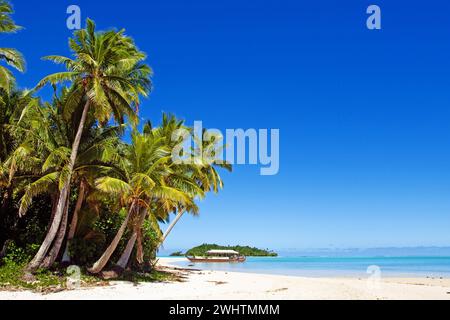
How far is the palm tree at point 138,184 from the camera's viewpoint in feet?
56.5

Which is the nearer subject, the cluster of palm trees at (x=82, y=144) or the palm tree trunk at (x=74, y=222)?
the cluster of palm trees at (x=82, y=144)

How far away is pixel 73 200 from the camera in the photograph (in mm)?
20375

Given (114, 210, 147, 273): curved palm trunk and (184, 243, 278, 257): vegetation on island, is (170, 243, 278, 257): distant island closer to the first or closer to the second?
(184, 243, 278, 257): vegetation on island

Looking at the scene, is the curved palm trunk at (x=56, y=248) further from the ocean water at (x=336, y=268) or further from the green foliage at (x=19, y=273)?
the ocean water at (x=336, y=268)

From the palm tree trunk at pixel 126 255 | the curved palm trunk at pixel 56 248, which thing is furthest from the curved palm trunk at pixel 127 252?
the curved palm trunk at pixel 56 248

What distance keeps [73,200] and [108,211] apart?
1.83 meters

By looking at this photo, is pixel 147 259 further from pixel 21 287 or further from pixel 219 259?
pixel 219 259

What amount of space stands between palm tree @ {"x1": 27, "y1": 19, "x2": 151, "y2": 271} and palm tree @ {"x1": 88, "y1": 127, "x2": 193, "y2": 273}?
143cm

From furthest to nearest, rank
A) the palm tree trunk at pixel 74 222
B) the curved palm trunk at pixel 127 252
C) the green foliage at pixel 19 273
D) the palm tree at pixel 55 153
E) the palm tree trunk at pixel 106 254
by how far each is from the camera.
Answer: the curved palm trunk at pixel 127 252 → the palm tree trunk at pixel 74 222 → the palm tree trunk at pixel 106 254 → the palm tree at pixel 55 153 → the green foliage at pixel 19 273

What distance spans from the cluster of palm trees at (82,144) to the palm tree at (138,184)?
42 millimetres

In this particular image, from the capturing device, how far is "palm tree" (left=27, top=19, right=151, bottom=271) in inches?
666

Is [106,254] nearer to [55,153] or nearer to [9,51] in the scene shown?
[55,153]

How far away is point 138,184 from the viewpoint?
17.6 meters

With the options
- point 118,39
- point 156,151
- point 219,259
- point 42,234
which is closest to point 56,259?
point 42,234
